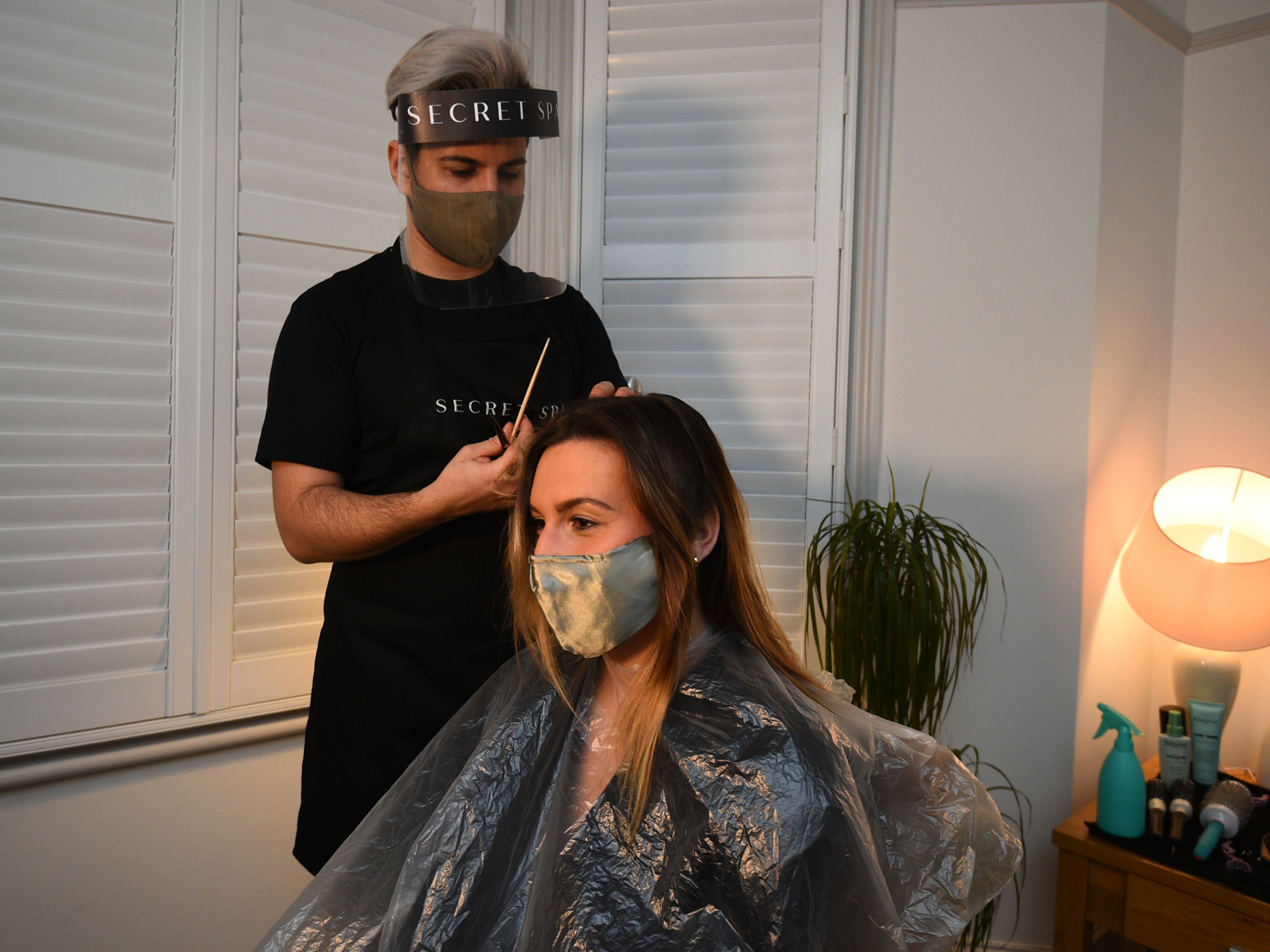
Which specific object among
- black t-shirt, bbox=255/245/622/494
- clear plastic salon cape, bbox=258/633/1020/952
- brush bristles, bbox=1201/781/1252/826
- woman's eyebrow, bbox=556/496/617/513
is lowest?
brush bristles, bbox=1201/781/1252/826

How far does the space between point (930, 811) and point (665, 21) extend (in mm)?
1840

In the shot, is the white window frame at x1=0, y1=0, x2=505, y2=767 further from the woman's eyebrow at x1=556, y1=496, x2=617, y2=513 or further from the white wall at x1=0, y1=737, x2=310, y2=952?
the woman's eyebrow at x1=556, y1=496, x2=617, y2=513

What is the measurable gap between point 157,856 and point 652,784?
4.28ft

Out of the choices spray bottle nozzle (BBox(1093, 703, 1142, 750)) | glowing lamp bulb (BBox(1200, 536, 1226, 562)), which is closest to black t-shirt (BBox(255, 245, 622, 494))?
spray bottle nozzle (BBox(1093, 703, 1142, 750))

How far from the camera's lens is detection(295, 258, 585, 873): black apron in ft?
4.70

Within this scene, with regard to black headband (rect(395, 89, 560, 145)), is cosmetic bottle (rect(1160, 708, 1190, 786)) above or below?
below

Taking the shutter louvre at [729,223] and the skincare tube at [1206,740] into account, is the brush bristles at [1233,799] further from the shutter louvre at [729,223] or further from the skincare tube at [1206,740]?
the shutter louvre at [729,223]

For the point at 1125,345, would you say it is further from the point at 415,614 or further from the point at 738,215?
the point at 415,614

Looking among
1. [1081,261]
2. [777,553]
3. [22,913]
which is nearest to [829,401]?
[777,553]

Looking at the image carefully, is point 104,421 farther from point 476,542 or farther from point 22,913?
point 22,913

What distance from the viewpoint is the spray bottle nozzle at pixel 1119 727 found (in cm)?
197

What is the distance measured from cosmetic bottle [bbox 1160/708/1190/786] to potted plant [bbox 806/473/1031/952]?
45 centimetres

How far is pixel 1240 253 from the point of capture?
229cm

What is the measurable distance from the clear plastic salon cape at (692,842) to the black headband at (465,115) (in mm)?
778
